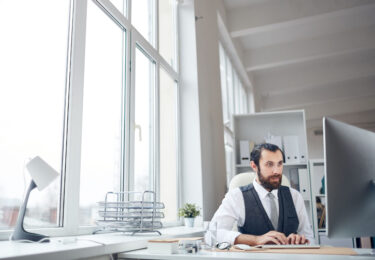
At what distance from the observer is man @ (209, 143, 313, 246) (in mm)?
1968

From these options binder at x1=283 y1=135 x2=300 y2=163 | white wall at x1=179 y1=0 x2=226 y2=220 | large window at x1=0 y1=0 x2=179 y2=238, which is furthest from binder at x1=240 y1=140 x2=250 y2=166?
large window at x1=0 y1=0 x2=179 y2=238

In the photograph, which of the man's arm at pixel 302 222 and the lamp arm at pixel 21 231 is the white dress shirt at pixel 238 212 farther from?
the lamp arm at pixel 21 231

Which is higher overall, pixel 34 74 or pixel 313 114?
pixel 313 114

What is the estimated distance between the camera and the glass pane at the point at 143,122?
2.64m

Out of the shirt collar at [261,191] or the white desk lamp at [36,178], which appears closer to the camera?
the white desk lamp at [36,178]

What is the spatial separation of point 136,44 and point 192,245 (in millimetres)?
1757

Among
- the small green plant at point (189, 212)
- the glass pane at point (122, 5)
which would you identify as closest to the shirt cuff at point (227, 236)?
the small green plant at point (189, 212)

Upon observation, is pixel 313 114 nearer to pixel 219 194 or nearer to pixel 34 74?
pixel 219 194

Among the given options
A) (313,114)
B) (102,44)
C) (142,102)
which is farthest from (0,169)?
(313,114)

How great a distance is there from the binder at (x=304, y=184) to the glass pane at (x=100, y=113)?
2.34 m

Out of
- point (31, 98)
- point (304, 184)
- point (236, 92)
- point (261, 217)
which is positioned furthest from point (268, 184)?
point (236, 92)

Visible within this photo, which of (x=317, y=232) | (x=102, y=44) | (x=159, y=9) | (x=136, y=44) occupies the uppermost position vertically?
(x=159, y=9)

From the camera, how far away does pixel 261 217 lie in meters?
1.97

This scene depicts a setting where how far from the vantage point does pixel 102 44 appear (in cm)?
232
